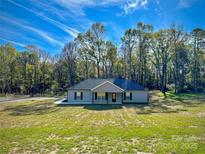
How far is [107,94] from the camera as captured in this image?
971 inches

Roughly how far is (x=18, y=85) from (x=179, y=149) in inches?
1803

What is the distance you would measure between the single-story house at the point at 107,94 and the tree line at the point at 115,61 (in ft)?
43.8

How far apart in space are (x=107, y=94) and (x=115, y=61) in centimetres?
1742

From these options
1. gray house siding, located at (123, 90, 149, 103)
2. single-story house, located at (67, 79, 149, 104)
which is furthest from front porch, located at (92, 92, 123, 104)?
gray house siding, located at (123, 90, 149, 103)

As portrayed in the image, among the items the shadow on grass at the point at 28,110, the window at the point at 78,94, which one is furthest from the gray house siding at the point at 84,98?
the shadow on grass at the point at 28,110

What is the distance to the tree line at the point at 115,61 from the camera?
119 ft

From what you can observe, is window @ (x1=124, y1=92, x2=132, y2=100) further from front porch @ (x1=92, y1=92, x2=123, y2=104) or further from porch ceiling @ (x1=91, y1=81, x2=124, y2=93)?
porch ceiling @ (x1=91, y1=81, x2=124, y2=93)

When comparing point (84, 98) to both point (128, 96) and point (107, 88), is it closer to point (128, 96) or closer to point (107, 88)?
point (107, 88)

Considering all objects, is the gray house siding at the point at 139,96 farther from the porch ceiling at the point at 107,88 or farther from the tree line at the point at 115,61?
the tree line at the point at 115,61

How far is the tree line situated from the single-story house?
43.8 ft

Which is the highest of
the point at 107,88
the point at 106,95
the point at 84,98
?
the point at 107,88

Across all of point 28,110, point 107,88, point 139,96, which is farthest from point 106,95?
point 28,110

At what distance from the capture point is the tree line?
36.4m

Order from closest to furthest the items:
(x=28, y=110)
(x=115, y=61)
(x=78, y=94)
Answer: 1. (x=28, y=110)
2. (x=78, y=94)
3. (x=115, y=61)
